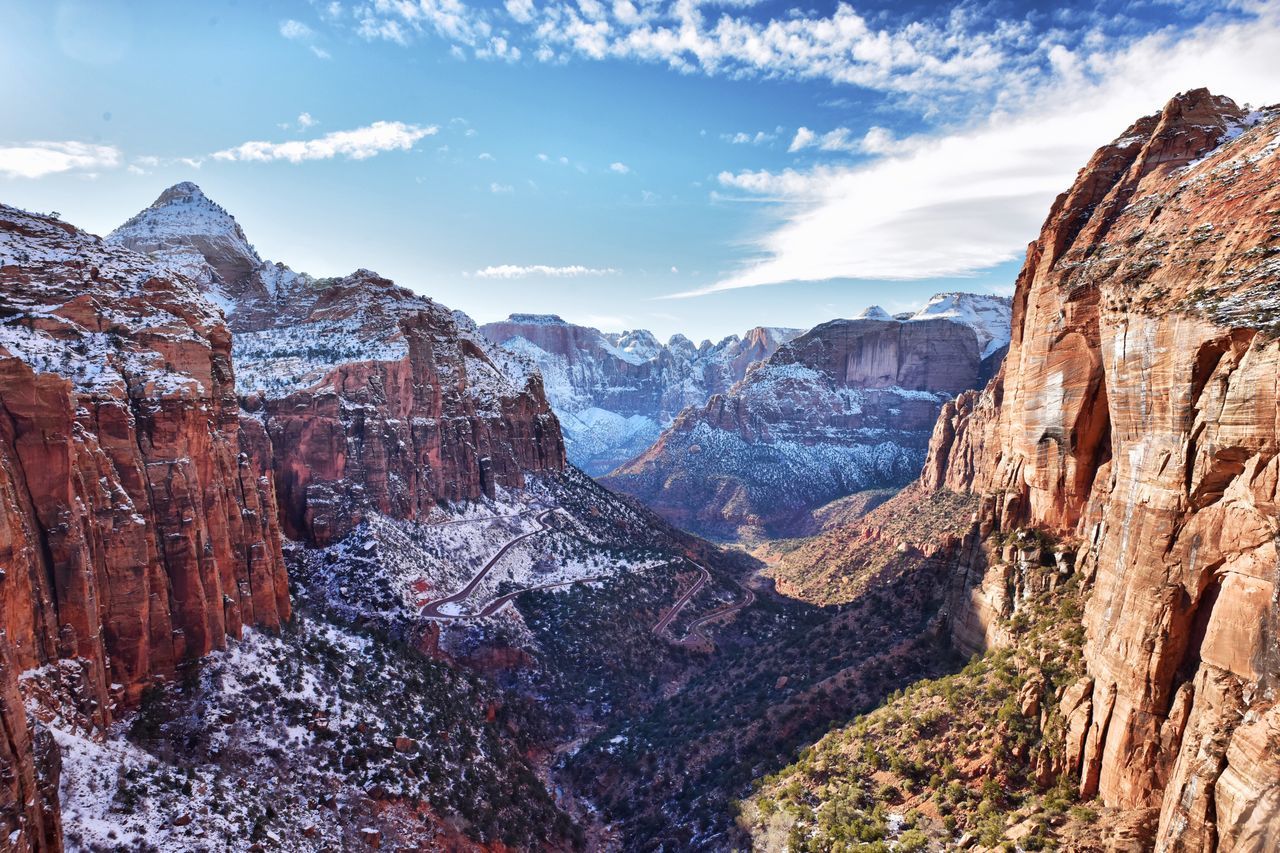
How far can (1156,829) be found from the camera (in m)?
19.6

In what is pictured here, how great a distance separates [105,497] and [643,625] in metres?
50.3

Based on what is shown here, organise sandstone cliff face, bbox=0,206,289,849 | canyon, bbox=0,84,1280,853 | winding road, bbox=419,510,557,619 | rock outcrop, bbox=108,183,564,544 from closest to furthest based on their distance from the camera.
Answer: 1. canyon, bbox=0,84,1280,853
2. sandstone cliff face, bbox=0,206,289,849
3. winding road, bbox=419,510,557,619
4. rock outcrop, bbox=108,183,564,544

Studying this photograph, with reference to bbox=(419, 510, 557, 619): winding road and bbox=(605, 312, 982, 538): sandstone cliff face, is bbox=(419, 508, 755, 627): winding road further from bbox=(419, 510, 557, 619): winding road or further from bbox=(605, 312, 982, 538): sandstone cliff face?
bbox=(605, 312, 982, 538): sandstone cliff face

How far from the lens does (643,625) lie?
229 ft

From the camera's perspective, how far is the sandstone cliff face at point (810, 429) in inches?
6083

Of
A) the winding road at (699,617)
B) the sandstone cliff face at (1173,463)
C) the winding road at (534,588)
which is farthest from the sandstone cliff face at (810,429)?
the sandstone cliff face at (1173,463)

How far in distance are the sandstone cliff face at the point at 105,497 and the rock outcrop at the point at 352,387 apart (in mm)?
22013

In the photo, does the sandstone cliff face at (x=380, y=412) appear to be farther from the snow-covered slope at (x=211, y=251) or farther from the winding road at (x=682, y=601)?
the winding road at (x=682, y=601)

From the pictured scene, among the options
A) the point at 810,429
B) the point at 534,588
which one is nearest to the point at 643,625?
the point at 534,588

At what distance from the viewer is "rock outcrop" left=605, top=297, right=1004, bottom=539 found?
6078 inches

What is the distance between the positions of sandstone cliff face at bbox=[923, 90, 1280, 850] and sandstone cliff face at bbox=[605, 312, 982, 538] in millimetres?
116758

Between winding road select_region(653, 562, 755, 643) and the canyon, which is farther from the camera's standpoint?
winding road select_region(653, 562, 755, 643)

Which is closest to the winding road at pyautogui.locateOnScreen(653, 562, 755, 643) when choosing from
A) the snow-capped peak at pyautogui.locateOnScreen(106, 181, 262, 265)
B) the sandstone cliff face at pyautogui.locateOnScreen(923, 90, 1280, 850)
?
the sandstone cliff face at pyautogui.locateOnScreen(923, 90, 1280, 850)

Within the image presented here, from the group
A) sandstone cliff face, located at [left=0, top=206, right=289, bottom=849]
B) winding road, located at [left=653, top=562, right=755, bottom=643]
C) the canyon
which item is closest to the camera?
the canyon
